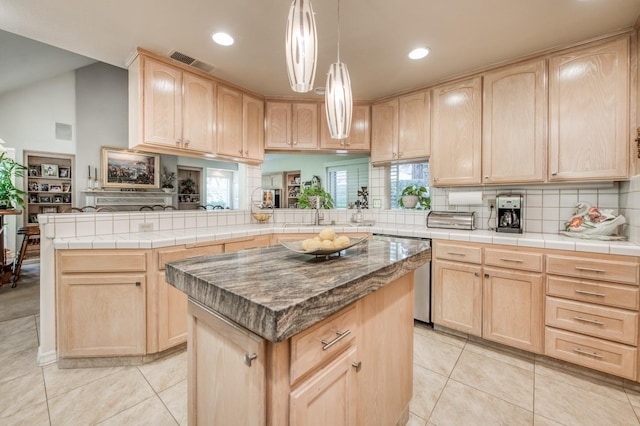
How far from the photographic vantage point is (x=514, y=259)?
2016mm

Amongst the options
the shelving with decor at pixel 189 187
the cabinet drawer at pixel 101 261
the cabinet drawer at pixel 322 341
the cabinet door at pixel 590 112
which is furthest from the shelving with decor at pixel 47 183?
the cabinet door at pixel 590 112

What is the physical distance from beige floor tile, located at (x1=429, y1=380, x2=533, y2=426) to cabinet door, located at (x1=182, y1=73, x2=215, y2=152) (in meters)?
2.73

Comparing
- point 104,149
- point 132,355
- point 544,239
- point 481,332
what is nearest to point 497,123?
point 544,239

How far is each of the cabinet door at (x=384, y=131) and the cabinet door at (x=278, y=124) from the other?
999 mm

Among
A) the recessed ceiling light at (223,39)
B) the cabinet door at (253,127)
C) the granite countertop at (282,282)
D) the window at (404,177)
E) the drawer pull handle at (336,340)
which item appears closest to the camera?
the granite countertop at (282,282)

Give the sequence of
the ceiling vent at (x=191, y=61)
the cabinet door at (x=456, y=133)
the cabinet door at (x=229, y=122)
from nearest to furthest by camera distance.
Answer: the ceiling vent at (x=191, y=61), the cabinet door at (x=456, y=133), the cabinet door at (x=229, y=122)

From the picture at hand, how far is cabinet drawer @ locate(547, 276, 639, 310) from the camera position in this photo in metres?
1.66

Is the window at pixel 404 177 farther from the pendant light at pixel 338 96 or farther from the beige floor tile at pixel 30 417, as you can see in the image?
the beige floor tile at pixel 30 417

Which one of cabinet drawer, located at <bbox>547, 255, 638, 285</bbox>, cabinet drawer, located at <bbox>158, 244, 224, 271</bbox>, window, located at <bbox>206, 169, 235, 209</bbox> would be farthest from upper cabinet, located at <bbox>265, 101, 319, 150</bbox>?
window, located at <bbox>206, 169, 235, 209</bbox>

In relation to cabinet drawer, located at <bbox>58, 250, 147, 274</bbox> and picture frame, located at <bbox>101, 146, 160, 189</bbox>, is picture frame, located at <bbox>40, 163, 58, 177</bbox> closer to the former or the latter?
picture frame, located at <bbox>101, 146, 160, 189</bbox>

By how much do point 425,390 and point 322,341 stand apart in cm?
127

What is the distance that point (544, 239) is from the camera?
1.96 m

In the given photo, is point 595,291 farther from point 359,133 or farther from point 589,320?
point 359,133

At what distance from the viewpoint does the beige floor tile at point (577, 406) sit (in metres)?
1.45
